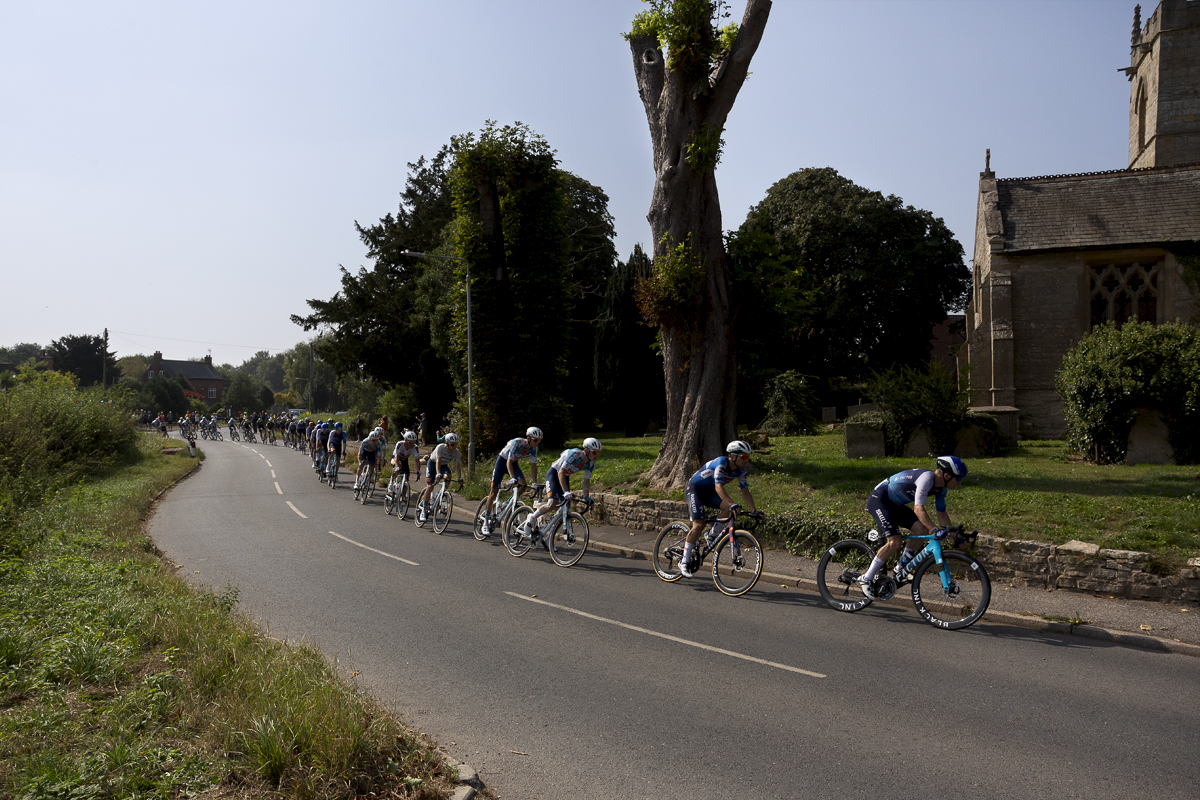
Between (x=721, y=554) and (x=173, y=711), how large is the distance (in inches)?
272

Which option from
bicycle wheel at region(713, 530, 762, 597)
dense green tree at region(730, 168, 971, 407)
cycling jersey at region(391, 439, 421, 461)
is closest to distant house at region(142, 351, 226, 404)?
dense green tree at region(730, 168, 971, 407)

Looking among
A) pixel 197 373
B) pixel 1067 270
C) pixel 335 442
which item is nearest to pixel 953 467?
pixel 335 442

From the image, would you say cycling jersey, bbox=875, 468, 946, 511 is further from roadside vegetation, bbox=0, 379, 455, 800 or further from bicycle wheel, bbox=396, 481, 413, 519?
bicycle wheel, bbox=396, 481, 413, 519

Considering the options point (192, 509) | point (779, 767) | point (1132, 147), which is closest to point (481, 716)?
point (779, 767)

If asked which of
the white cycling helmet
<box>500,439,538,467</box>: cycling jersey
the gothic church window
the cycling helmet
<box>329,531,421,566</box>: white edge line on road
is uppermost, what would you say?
the gothic church window

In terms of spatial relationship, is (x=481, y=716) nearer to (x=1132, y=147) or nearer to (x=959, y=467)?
(x=959, y=467)

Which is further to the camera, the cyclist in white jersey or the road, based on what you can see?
the cyclist in white jersey

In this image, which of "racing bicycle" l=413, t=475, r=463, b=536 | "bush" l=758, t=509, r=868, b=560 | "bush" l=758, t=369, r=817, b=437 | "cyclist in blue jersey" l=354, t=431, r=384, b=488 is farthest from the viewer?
"bush" l=758, t=369, r=817, b=437

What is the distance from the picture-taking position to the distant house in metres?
119

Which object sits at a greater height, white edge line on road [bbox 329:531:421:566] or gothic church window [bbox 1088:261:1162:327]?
gothic church window [bbox 1088:261:1162:327]

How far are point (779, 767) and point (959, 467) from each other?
4213 mm

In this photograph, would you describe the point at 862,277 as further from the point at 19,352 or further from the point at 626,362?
the point at 19,352

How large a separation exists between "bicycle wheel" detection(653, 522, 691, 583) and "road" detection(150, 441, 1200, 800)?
21cm

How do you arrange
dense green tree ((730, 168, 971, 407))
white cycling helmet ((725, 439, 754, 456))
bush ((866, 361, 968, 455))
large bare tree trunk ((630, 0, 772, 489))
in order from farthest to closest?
dense green tree ((730, 168, 971, 407)) → bush ((866, 361, 968, 455)) → large bare tree trunk ((630, 0, 772, 489)) → white cycling helmet ((725, 439, 754, 456))
